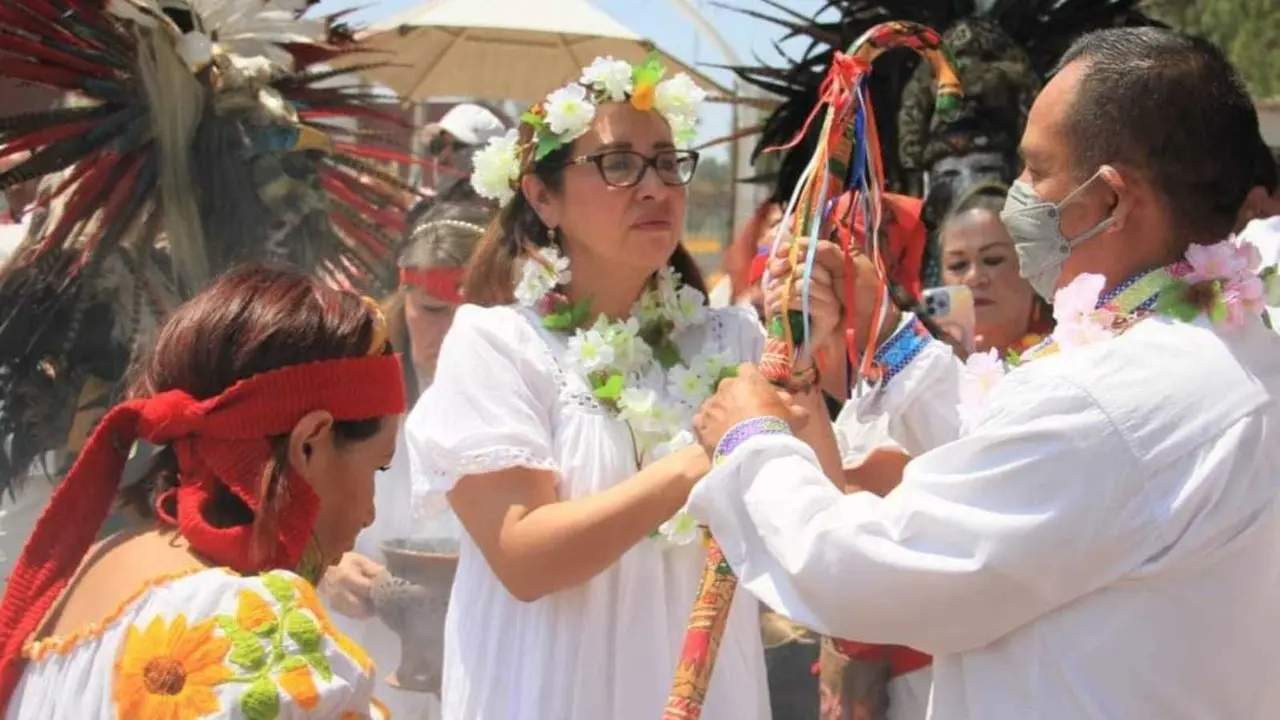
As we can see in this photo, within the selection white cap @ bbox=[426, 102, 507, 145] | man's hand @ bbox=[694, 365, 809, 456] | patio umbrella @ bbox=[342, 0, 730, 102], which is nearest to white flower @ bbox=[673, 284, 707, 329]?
man's hand @ bbox=[694, 365, 809, 456]

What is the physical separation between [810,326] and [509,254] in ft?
2.35

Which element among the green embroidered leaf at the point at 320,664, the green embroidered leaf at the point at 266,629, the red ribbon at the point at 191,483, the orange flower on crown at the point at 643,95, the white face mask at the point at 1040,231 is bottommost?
the green embroidered leaf at the point at 320,664

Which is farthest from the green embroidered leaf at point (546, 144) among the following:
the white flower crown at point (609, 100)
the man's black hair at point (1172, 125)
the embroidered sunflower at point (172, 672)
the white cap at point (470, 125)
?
the white cap at point (470, 125)

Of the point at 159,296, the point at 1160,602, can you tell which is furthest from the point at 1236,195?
the point at 159,296

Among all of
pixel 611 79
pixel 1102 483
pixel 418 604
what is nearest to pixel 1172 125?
pixel 1102 483

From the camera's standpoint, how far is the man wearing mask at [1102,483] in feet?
5.33

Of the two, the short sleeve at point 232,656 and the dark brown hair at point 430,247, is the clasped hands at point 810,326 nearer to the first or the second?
the short sleeve at point 232,656

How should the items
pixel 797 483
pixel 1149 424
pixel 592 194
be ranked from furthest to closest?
pixel 592 194
pixel 797 483
pixel 1149 424

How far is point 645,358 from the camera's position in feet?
8.46

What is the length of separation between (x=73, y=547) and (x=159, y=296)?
1.80 m

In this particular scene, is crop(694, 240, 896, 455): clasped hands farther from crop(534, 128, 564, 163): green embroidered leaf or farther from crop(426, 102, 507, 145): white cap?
crop(426, 102, 507, 145): white cap

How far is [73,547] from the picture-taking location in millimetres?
1701

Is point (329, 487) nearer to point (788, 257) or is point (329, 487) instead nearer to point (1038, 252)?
point (788, 257)

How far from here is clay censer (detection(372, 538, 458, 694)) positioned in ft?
11.6
